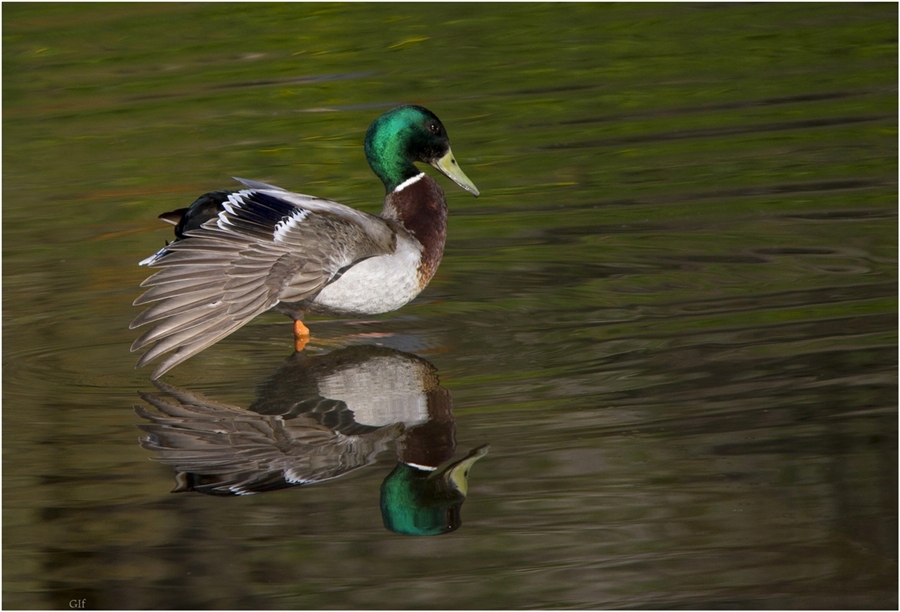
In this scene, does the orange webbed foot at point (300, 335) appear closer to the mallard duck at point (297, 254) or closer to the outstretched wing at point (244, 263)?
the mallard duck at point (297, 254)

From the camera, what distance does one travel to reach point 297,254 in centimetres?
646

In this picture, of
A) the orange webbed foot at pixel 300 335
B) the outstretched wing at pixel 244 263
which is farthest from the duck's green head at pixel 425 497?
the orange webbed foot at pixel 300 335

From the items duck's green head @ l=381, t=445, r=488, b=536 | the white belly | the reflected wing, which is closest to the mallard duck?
the white belly

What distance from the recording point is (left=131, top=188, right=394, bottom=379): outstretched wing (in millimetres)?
5977

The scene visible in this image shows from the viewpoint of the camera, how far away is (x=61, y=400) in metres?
6.26

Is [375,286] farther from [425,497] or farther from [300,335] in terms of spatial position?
[425,497]

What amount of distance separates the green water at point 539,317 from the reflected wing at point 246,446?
101 mm

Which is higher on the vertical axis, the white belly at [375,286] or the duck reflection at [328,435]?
the white belly at [375,286]

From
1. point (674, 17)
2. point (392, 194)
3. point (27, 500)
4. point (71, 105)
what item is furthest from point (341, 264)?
point (674, 17)

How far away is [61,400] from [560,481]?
2.52m

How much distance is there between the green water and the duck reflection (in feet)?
0.25

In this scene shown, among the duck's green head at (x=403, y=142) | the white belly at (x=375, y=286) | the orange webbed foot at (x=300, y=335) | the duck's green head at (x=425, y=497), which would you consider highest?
the duck's green head at (x=403, y=142)

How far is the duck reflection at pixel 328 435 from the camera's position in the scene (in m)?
5.07

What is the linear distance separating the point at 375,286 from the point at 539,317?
89 centimetres
